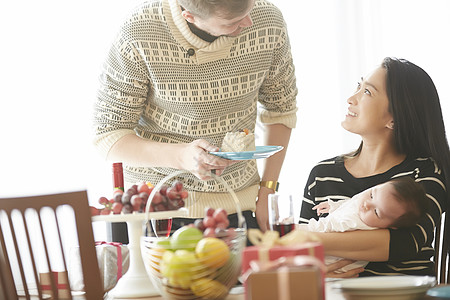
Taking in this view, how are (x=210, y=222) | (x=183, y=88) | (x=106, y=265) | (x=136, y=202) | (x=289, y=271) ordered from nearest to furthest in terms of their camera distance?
(x=289, y=271), (x=210, y=222), (x=136, y=202), (x=106, y=265), (x=183, y=88)

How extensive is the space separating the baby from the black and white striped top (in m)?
0.04

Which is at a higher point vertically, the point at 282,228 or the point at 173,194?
the point at 173,194

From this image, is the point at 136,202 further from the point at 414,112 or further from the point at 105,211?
the point at 414,112

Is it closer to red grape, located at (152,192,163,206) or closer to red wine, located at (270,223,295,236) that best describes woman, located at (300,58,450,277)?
red wine, located at (270,223,295,236)

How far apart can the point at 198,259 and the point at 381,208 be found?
2.95 feet

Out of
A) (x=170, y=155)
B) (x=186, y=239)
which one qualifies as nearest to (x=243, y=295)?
(x=186, y=239)

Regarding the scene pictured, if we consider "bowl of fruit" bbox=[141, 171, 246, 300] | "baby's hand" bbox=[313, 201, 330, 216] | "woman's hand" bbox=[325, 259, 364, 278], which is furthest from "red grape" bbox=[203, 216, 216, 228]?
"baby's hand" bbox=[313, 201, 330, 216]

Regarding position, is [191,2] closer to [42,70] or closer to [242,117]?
[242,117]

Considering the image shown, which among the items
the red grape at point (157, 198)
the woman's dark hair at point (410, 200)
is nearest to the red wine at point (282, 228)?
the red grape at point (157, 198)

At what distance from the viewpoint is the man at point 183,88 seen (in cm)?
215

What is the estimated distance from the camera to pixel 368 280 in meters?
1.38

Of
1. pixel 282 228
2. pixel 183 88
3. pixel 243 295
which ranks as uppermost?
pixel 183 88

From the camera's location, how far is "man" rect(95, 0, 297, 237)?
2146 mm

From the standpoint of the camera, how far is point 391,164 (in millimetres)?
2256
